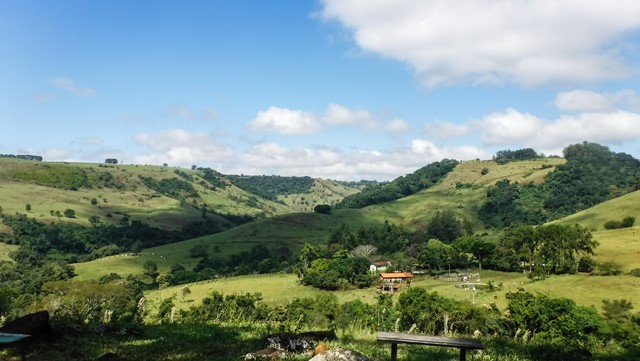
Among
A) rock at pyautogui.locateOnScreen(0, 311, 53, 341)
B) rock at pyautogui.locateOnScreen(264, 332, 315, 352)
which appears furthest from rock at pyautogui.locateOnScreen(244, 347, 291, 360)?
rock at pyautogui.locateOnScreen(0, 311, 53, 341)

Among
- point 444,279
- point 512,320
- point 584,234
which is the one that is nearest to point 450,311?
point 512,320

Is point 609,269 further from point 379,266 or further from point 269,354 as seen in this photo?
point 269,354

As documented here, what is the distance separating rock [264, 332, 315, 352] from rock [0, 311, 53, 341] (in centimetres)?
721

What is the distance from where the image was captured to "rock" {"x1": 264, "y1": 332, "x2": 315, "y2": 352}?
41.2 ft

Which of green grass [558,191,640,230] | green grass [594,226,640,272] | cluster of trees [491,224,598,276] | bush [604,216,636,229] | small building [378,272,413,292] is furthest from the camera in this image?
green grass [558,191,640,230]

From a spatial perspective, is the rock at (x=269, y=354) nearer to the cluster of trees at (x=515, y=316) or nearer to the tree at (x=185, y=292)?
the cluster of trees at (x=515, y=316)

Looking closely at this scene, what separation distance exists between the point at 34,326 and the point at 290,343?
26.9ft

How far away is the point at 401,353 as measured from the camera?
12.9 meters

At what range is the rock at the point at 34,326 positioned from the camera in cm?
1344

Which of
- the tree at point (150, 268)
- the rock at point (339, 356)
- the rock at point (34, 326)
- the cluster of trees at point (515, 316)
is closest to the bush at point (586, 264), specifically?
the cluster of trees at point (515, 316)

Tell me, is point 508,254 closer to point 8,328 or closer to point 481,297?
point 481,297

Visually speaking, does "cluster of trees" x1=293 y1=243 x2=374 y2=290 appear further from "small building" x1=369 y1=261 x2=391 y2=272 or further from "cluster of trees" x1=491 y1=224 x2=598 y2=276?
"cluster of trees" x1=491 y1=224 x2=598 y2=276

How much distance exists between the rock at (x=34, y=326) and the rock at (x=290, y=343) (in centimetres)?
721

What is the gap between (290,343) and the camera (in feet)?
41.5
